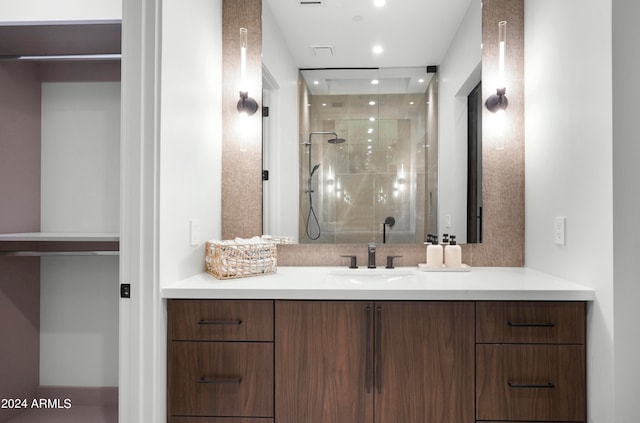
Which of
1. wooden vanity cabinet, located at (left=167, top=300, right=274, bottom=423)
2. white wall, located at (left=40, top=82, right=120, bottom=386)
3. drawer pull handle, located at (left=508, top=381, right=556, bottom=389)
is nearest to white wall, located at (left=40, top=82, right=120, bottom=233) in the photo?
white wall, located at (left=40, top=82, right=120, bottom=386)

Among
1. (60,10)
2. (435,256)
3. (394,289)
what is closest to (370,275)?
(435,256)

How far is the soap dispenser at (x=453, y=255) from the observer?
6.31ft

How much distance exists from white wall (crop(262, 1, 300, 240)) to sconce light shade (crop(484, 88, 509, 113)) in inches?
40.5

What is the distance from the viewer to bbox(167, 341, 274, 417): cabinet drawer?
143 cm

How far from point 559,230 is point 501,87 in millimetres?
822

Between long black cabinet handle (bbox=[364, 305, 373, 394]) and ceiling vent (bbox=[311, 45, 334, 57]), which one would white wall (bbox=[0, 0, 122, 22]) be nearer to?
ceiling vent (bbox=[311, 45, 334, 57])

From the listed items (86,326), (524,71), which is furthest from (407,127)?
(86,326)

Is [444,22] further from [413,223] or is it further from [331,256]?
[331,256]

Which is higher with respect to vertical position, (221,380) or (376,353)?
(376,353)

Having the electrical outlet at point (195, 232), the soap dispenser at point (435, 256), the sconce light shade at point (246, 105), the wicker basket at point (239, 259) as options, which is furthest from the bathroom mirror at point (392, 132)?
the electrical outlet at point (195, 232)

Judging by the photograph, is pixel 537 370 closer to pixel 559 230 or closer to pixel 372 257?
pixel 559 230

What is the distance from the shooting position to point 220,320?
1.44 metres

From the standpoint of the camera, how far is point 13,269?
1.93 m

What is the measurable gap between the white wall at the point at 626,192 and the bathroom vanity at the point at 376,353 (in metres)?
0.13
